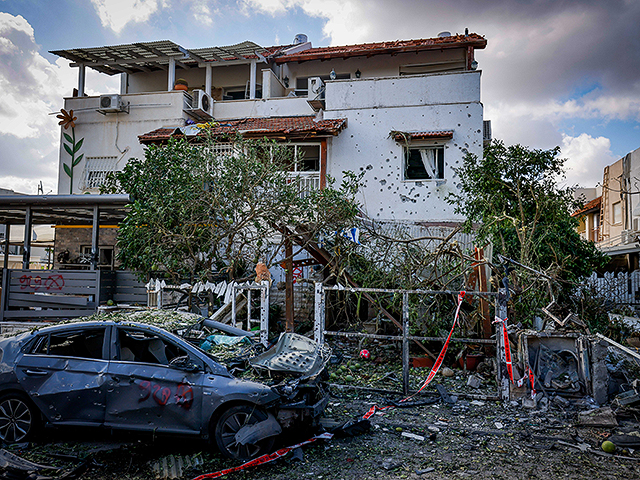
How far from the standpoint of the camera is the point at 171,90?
17516 millimetres

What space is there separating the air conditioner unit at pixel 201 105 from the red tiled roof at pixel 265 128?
42.7 inches

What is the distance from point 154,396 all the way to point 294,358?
1.62 metres

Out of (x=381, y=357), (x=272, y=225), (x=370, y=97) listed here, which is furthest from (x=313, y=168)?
(x=381, y=357)

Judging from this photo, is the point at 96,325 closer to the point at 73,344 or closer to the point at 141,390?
the point at 73,344

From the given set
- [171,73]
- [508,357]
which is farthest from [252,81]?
[508,357]

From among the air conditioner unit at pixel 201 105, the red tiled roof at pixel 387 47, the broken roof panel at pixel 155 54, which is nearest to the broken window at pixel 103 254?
the air conditioner unit at pixel 201 105

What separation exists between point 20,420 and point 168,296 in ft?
25.1

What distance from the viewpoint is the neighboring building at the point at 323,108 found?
14.8m

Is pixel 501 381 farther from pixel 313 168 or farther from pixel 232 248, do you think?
pixel 313 168

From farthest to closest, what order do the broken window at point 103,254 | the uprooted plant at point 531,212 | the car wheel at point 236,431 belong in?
the broken window at point 103,254 < the uprooted plant at point 531,212 < the car wheel at point 236,431

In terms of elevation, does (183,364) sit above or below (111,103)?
below

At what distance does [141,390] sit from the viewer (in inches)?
190

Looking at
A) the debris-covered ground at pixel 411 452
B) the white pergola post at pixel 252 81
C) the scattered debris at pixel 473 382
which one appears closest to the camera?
the debris-covered ground at pixel 411 452

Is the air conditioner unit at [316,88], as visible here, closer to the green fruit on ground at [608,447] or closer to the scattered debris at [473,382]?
the scattered debris at [473,382]
